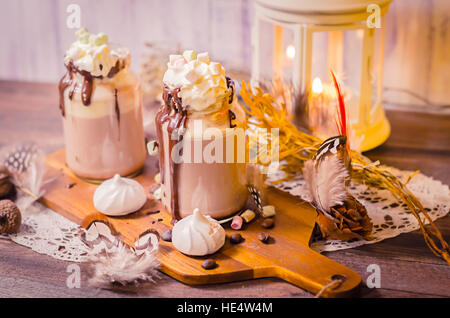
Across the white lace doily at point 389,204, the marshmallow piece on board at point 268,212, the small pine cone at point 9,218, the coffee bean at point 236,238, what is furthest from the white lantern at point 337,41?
the small pine cone at point 9,218

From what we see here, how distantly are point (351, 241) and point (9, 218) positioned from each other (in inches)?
26.1

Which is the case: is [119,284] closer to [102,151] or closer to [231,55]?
[102,151]

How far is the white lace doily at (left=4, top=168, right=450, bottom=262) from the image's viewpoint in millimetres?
1093

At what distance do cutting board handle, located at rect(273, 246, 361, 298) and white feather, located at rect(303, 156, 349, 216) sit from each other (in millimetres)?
101

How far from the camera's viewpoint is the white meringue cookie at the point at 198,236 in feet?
3.34

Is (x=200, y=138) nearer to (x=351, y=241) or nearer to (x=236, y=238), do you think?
(x=236, y=238)

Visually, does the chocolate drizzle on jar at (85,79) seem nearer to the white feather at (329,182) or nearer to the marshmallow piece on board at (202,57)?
the marshmallow piece on board at (202,57)

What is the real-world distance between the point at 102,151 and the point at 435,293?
73cm

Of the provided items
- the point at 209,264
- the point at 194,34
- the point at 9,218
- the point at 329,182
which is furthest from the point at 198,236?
the point at 194,34

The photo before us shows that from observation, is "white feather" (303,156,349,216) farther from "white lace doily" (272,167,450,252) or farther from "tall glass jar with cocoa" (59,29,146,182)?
"tall glass jar with cocoa" (59,29,146,182)

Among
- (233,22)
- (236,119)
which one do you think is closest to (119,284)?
(236,119)

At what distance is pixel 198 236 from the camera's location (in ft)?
3.34

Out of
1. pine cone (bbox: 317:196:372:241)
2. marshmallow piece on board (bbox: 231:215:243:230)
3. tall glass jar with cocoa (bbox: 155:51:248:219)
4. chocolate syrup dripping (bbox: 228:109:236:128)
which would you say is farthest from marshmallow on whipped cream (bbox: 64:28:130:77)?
pine cone (bbox: 317:196:372:241)

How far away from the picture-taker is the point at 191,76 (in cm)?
103
